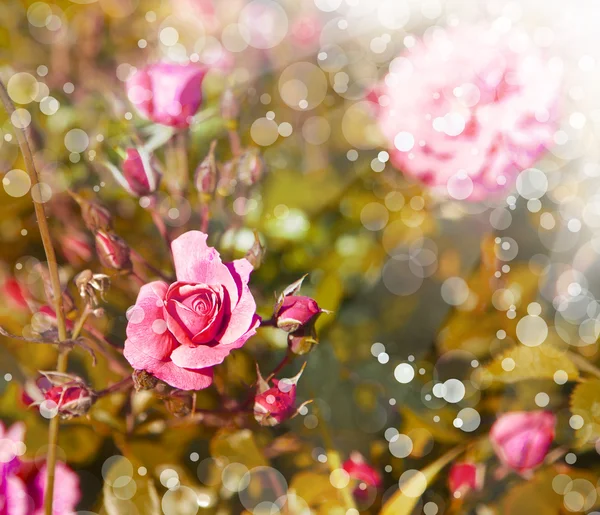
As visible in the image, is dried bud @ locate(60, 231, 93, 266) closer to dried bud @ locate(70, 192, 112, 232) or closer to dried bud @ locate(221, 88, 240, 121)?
dried bud @ locate(70, 192, 112, 232)

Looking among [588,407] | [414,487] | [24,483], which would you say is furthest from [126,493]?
[588,407]

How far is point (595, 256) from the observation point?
354 millimetres

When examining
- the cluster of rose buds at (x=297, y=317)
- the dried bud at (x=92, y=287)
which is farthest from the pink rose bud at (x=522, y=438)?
the dried bud at (x=92, y=287)

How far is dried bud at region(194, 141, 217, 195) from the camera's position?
308 mm

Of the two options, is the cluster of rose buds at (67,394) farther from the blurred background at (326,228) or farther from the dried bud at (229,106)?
the dried bud at (229,106)

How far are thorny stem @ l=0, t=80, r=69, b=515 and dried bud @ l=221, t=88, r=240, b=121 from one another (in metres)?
0.11

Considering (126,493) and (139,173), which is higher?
(139,173)

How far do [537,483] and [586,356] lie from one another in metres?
0.08

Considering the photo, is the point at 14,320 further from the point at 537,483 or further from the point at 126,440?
the point at 537,483

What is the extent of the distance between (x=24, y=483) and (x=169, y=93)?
23 centimetres

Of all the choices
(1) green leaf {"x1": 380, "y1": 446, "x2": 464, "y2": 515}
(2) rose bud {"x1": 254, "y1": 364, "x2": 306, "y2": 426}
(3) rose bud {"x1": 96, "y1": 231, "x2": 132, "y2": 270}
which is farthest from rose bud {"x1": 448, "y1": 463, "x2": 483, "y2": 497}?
(3) rose bud {"x1": 96, "y1": 231, "x2": 132, "y2": 270}

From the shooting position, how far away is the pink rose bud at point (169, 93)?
331 millimetres

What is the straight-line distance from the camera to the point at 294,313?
27 cm

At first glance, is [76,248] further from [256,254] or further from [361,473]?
[361,473]
